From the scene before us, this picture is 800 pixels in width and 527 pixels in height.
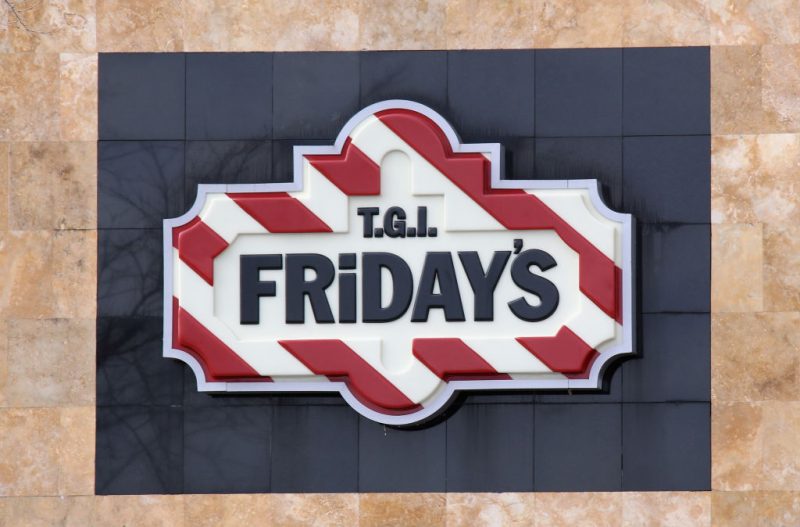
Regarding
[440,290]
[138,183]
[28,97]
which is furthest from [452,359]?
[28,97]

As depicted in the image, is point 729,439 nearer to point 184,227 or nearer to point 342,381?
point 342,381

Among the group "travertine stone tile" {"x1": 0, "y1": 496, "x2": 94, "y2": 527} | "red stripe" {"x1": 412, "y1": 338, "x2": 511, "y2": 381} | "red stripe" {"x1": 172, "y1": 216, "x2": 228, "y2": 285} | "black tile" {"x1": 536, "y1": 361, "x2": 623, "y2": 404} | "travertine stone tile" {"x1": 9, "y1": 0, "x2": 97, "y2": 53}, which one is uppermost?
"travertine stone tile" {"x1": 9, "y1": 0, "x2": 97, "y2": 53}

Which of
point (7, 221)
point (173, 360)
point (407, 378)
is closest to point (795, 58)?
point (407, 378)

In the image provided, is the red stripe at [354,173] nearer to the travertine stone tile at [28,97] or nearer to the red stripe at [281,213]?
the red stripe at [281,213]

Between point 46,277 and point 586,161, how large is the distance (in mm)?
5617

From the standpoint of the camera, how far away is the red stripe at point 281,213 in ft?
45.2

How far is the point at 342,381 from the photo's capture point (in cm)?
1374

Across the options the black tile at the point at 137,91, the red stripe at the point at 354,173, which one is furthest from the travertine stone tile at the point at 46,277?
the red stripe at the point at 354,173

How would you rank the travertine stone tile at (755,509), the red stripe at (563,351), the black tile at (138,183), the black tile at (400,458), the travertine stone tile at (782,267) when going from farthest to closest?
the black tile at (138,183), the black tile at (400,458), the travertine stone tile at (782,267), the travertine stone tile at (755,509), the red stripe at (563,351)

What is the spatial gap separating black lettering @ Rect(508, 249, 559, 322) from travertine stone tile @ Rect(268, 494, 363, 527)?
98.9 inches

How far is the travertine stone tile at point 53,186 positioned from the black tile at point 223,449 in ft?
7.78

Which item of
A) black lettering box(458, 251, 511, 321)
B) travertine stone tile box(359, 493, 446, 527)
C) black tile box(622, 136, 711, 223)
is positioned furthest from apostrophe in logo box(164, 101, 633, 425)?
travertine stone tile box(359, 493, 446, 527)

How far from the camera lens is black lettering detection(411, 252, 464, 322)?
1366 cm

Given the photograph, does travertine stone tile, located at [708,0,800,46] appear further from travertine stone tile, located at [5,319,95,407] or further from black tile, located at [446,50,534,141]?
travertine stone tile, located at [5,319,95,407]
